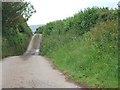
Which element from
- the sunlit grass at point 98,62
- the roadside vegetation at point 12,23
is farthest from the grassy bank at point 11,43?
the sunlit grass at point 98,62

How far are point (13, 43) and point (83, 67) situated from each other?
2576 cm

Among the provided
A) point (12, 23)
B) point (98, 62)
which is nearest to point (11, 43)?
point (12, 23)

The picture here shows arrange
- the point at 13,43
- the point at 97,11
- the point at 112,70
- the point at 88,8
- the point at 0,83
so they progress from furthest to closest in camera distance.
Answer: the point at 13,43 < the point at 88,8 < the point at 97,11 < the point at 0,83 < the point at 112,70

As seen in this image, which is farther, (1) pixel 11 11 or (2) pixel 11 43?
(2) pixel 11 43

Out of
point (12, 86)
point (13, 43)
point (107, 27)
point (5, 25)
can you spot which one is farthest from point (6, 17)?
point (12, 86)

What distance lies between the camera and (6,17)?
34219mm

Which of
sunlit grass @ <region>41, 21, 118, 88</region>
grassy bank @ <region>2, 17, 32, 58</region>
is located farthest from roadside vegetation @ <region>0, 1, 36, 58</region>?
sunlit grass @ <region>41, 21, 118, 88</region>

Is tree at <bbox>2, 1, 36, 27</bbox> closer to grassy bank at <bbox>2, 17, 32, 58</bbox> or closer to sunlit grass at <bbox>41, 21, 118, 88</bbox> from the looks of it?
grassy bank at <bbox>2, 17, 32, 58</bbox>

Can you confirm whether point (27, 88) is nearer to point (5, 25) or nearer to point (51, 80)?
point (51, 80)

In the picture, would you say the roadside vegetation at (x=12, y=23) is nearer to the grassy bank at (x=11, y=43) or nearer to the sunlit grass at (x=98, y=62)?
the grassy bank at (x=11, y=43)

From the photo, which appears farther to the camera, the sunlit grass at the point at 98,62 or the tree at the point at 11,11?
the tree at the point at 11,11

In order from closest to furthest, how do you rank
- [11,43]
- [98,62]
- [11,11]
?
[98,62]
[11,11]
[11,43]

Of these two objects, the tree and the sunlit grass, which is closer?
the sunlit grass

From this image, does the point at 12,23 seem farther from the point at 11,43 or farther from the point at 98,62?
the point at 98,62
